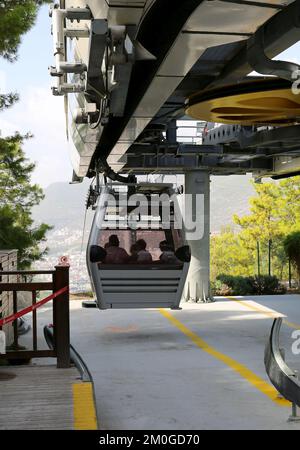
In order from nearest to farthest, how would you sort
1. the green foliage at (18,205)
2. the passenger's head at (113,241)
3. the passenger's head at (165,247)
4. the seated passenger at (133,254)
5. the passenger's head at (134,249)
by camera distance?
the seated passenger at (133,254) < the passenger's head at (165,247) < the passenger's head at (113,241) < the passenger's head at (134,249) < the green foliage at (18,205)

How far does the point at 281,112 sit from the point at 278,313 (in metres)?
6.64

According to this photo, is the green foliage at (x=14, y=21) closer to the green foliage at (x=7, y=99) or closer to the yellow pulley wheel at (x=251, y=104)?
the green foliage at (x=7, y=99)

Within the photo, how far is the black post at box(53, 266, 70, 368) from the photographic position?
742 centimetres

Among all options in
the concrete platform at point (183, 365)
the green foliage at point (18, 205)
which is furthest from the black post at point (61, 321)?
the green foliage at point (18, 205)

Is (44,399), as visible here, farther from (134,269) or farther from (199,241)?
(199,241)

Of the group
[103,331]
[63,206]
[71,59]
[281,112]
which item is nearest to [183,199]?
[103,331]

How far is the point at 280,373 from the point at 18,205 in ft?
62.8

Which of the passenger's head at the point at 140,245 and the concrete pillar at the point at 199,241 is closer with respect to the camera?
the passenger's head at the point at 140,245

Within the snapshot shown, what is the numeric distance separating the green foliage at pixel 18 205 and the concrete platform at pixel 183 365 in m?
2.04

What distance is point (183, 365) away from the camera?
10289 mm

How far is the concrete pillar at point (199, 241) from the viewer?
20.1 m

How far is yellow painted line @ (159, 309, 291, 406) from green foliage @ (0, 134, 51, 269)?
484 centimetres

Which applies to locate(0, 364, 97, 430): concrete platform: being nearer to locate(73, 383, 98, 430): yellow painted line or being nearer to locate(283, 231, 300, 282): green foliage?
locate(73, 383, 98, 430): yellow painted line

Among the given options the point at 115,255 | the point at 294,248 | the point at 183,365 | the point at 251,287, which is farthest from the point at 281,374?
the point at 294,248
